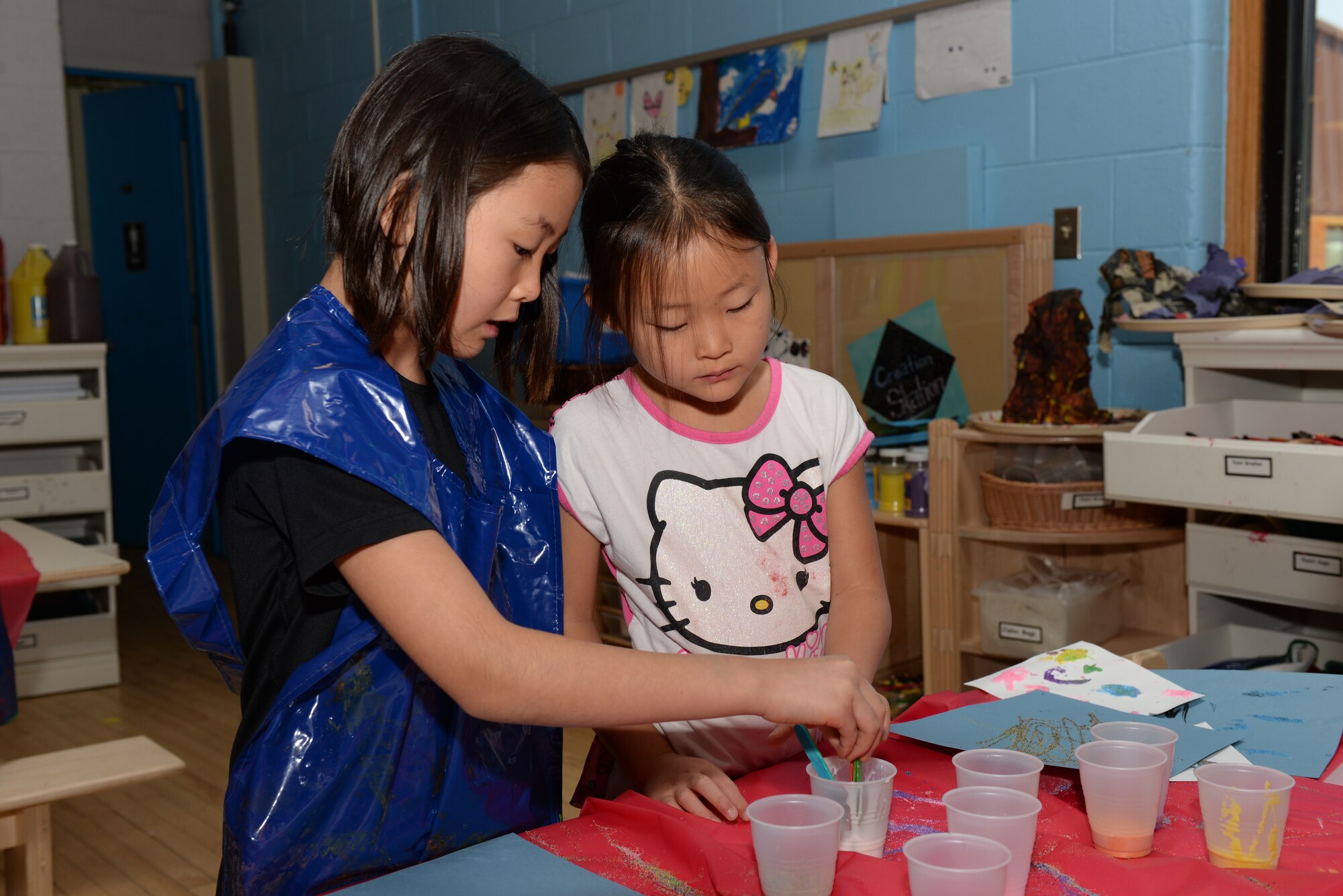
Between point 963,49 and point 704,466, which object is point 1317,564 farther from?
point 963,49

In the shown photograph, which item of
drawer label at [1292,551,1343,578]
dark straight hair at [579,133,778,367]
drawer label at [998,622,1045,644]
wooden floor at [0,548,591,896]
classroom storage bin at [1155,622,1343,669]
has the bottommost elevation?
wooden floor at [0,548,591,896]

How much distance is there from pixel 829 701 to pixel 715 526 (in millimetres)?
411

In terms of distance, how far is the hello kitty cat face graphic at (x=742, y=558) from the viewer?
1244 mm

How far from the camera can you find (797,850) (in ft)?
2.49

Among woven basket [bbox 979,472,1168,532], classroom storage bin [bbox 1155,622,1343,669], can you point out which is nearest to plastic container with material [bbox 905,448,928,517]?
woven basket [bbox 979,472,1168,532]

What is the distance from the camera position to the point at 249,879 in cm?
91

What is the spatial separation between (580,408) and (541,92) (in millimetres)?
425

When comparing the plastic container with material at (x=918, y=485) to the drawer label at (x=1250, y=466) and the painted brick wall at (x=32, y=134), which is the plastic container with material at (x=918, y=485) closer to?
the drawer label at (x=1250, y=466)

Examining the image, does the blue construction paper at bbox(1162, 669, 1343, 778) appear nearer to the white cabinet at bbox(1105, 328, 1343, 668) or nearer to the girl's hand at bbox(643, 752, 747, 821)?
the girl's hand at bbox(643, 752, 747, 821)

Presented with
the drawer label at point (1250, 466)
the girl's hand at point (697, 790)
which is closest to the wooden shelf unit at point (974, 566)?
the drawer label at point (1250, 466)

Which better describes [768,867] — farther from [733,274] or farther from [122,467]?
[122,467]

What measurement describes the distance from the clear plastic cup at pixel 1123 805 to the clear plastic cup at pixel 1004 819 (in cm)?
6

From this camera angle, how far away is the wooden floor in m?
2.46

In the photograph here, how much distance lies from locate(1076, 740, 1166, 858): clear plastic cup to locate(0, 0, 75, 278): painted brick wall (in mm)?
4393
